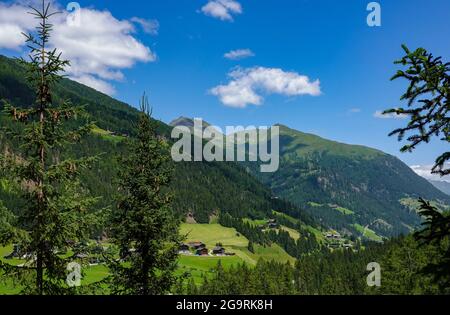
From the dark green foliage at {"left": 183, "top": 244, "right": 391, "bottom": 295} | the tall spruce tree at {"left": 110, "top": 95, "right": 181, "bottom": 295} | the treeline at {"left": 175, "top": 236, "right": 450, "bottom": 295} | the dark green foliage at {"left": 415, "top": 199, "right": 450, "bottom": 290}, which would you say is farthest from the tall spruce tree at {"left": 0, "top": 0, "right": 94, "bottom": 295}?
the dark green foliage at {"left": 183, "top": 244, "right": 391, "bottom": 295}

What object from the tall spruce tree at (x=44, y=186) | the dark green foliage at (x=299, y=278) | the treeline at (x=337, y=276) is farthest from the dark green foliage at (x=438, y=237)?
the dark green foliage at (x=299, y=278)

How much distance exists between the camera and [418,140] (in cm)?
1169

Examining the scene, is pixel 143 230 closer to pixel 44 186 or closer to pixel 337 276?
pixel 44 186

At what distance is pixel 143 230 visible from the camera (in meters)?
25.3

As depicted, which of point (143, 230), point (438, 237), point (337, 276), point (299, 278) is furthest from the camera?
point (299, 278)

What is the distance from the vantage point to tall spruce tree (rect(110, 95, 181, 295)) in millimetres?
A: 25328

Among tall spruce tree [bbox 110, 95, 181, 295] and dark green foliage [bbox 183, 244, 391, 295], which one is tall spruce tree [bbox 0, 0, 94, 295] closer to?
tall spruce tree [bbox 110, 95, 181, 295]

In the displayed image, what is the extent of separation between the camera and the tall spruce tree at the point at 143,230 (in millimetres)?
25328

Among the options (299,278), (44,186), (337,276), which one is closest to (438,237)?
(44,186)

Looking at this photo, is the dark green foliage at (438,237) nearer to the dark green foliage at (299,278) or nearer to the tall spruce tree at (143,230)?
the tall spruce tree at (143,230)

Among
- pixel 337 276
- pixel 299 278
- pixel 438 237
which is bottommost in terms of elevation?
pixel 299 278

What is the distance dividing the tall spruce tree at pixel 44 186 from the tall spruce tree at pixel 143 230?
545 cm

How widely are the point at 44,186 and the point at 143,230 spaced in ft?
25.8
